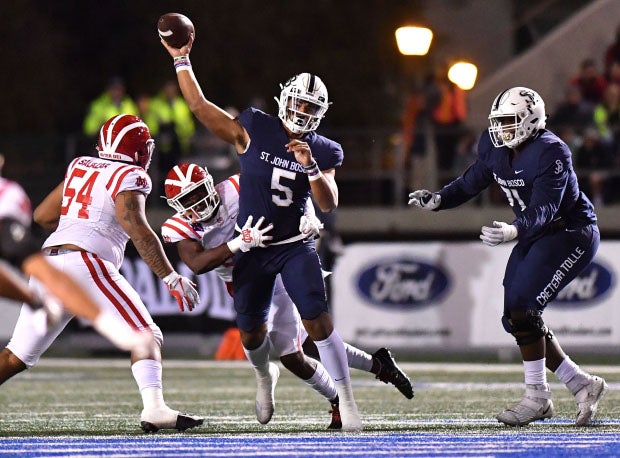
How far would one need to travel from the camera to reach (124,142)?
26.0ft

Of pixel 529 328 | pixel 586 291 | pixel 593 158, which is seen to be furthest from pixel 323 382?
pixel 593 158

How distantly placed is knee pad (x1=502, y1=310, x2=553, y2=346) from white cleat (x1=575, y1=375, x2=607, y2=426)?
36 centimetres

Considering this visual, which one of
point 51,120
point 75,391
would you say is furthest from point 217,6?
point 75,391

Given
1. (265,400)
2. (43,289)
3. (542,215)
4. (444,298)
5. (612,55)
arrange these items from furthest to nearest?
1. (612,55)
2. (444,298)
3. (265,400)
4. (542,215)
5. (43,289)

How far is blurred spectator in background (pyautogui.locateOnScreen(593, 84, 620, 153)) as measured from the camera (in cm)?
1512

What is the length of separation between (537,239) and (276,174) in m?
1.39

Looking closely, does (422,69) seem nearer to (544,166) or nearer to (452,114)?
(452,114)

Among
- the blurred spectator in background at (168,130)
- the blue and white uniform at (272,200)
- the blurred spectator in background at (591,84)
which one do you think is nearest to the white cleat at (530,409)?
the blue and white uniform at (272,200)

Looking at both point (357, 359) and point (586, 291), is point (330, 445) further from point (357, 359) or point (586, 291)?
point (586, 291)

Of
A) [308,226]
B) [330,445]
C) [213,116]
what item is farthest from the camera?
[213,116]

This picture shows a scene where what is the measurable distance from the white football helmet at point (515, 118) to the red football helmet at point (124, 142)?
5.90 feet

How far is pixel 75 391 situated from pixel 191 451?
14.7 feet

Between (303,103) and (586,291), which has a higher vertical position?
(303,103)

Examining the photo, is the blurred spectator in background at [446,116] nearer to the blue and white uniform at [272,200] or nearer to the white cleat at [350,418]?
the blue and white uniform at [272,200]
